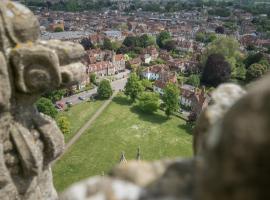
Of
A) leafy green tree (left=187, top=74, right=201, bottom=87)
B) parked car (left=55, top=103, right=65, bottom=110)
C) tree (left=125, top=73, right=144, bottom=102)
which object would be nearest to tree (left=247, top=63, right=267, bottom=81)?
leafy green tree (left=187, top=74, right=201, bottom=87)

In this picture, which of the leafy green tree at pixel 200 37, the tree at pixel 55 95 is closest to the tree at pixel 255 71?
the tree at pixel 55 95

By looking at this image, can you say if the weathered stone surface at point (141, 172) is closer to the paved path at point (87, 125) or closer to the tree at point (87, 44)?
the paved path at point (87, 125)

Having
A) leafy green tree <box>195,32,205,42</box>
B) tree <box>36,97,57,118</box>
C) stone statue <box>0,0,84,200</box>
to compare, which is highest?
stone statue <box>0,0,84,200</box>

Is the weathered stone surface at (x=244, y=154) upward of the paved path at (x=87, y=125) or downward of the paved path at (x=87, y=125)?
upward

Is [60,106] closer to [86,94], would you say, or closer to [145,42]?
[86,94]

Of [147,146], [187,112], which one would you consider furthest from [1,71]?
[187,112]

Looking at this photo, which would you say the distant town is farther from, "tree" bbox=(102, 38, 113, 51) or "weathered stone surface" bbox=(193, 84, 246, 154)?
"weathered stone surface" bbox=(193, 84, 246, 154)

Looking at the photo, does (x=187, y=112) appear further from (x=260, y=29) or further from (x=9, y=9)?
(x=260, y=29)
